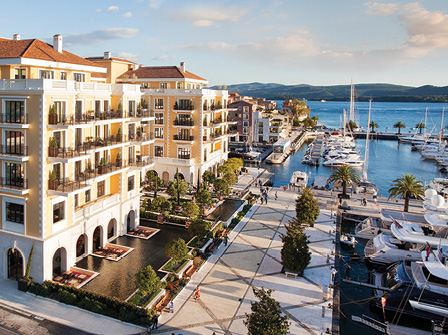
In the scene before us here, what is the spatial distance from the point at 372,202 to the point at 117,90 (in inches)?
1391

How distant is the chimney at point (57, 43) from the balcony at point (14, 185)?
1136 centimetres

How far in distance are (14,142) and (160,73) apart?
30889mm

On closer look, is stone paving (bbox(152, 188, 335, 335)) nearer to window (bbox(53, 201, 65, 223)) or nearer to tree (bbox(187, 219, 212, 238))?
tree (bbox(187, 219, 212, 238))

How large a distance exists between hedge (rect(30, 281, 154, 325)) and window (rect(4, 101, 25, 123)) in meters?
10.7

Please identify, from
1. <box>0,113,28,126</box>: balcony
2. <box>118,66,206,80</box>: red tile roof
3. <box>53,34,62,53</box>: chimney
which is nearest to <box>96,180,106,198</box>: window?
<box>0,113,28,126</box>: balcony

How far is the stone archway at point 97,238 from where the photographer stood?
30.3 m

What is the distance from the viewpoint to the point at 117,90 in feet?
105

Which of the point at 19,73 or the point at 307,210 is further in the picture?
the point at 307,210

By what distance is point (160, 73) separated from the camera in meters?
52.6

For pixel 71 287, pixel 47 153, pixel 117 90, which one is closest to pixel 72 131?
pixel 47 153

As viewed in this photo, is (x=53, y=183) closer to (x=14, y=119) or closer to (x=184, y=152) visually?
(x=14, y=119)

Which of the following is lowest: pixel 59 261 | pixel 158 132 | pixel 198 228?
pixel 59 261

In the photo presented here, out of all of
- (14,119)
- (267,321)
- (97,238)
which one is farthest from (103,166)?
(267,321)

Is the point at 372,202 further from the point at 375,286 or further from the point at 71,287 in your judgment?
the point at 71,287
